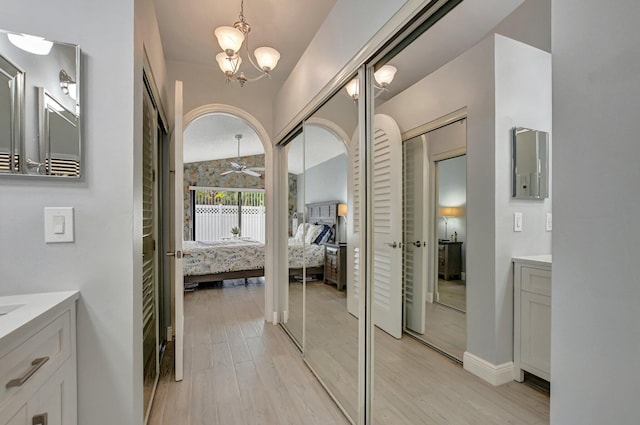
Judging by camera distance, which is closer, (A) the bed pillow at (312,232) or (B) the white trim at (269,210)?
(A) the bed pillow at (312,232)

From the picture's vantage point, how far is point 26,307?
3.37ft

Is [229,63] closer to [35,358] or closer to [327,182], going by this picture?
[327,182]

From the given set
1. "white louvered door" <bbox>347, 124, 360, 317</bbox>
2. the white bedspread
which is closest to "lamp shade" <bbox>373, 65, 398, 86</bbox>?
"white louvered door" <bbox>347, 124, 360, 317</bbox>

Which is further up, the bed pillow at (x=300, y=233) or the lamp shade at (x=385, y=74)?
the lamp shade at (x=385, y=74)

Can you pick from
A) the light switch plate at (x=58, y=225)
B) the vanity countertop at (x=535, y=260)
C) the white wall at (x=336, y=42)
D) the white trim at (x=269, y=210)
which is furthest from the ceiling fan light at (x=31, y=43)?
the white trim at (x=269, y=210)

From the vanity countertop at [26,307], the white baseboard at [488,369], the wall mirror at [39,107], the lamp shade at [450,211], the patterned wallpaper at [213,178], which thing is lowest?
the white baseboard at [488,369]

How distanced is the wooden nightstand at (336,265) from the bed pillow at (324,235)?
3.9 inches

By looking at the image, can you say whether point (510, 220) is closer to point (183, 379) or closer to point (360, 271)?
point (360, 271)

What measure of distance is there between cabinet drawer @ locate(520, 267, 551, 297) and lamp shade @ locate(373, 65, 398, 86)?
112 centimetres

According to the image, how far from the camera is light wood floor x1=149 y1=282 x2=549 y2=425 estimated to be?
1.43 metres

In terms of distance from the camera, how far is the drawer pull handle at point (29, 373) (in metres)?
0.85

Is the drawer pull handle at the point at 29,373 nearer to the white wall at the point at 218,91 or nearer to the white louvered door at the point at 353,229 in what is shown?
the white louvered door at the point at 353,229

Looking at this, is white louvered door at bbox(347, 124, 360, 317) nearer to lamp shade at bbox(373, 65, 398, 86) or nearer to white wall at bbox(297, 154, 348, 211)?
white wall at bbox(297, 154, 348, 211)

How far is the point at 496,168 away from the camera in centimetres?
132
